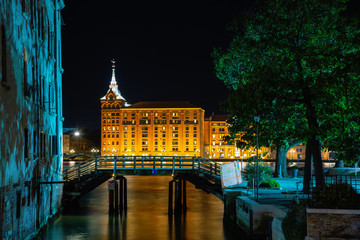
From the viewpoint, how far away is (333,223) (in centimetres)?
1420

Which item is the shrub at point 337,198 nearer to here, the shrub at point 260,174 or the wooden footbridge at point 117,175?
the shrub at point 260,174

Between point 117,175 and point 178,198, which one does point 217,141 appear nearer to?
point 117,175

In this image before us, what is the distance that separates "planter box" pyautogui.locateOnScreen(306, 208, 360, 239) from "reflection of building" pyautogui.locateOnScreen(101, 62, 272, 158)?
16385 centimetres

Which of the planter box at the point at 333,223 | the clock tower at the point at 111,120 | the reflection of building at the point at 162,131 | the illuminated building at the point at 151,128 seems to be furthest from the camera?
the clock tower at the point at 111,120

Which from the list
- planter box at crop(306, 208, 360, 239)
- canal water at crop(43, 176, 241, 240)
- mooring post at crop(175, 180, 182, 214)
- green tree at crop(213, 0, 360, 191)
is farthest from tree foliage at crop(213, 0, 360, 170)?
mooring post at crop(175, 180, 182, 214)

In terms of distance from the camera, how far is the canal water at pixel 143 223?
2786cm

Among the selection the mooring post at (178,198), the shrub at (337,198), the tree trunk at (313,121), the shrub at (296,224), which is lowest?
the mooring post at (178,198)

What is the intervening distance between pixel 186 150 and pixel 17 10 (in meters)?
161

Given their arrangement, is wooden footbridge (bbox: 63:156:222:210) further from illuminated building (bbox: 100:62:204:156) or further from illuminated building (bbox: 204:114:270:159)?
illuminated building (bbox: 204:114:270:159)

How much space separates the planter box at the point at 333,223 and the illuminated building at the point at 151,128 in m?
164

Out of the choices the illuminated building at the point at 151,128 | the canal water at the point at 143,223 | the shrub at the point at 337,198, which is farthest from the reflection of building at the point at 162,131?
the shrub at the point at 337,198

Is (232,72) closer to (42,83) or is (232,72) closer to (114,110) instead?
(42,83)

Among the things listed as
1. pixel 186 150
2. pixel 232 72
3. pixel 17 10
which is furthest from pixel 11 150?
pixel 186 150

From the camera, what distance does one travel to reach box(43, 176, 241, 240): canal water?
27.9 meters
